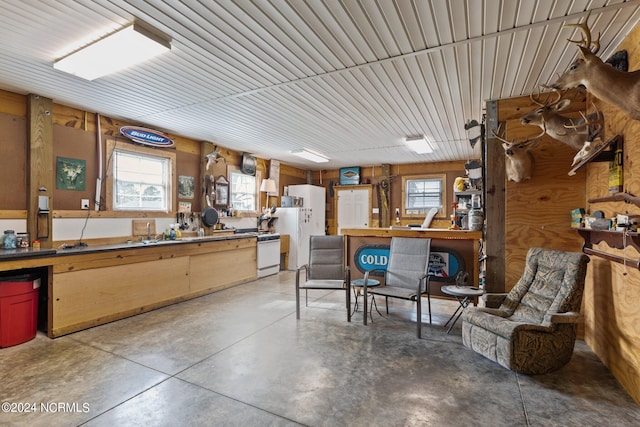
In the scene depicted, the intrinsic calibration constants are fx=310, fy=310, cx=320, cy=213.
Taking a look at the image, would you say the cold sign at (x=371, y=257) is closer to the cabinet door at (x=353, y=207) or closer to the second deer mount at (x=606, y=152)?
the second deer mount at (x=606, y=152)

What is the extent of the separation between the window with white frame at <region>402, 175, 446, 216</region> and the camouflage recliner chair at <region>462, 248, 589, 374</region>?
192 inches

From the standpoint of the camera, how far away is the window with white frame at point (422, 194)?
7.91 metres

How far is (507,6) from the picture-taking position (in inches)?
83.3

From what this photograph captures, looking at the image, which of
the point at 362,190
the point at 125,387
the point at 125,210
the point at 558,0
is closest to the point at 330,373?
the point at 125,387

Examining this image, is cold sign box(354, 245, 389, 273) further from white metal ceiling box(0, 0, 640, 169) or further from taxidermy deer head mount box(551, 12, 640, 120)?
taxidermy deer head mount box(551, 12, 640, 120)

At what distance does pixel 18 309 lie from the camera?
3178 millimetres

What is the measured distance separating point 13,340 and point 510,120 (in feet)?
19.2

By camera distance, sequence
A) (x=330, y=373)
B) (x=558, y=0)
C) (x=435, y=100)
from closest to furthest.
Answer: (x=558, y=0)
(x=330, y=373)
(x=435, y=100)

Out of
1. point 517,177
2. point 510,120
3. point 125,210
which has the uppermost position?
point 510,120

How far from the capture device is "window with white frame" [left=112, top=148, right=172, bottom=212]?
15.4 ft

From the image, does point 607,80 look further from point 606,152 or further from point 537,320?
point 537,320

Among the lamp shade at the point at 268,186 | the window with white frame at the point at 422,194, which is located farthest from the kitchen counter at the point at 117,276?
the window with white frame at the point at 422,194

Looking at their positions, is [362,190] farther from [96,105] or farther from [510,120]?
[96,105]

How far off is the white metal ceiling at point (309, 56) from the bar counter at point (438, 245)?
167 cm
